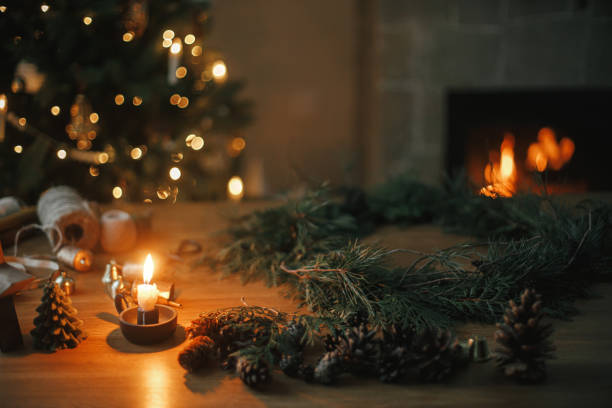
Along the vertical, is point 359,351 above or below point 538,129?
below

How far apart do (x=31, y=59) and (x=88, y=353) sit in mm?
948

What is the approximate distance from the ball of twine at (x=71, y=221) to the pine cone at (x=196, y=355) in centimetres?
48

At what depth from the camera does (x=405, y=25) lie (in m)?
2.17

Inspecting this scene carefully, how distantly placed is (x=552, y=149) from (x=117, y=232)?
2.16 meters

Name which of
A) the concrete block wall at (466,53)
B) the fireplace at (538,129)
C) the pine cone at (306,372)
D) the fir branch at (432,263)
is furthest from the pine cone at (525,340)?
the fireplace at (538,129)

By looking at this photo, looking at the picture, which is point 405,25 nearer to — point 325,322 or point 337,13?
point 337,13

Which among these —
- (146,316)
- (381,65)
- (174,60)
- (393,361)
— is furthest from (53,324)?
(381,65)

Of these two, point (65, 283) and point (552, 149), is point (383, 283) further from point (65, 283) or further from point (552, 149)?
point (552, 149)

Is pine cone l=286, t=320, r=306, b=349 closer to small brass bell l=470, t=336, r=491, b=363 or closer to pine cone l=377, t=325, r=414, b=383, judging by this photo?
pine cone l=377, t=325, r=414, b=383

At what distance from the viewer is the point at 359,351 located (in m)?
0.54

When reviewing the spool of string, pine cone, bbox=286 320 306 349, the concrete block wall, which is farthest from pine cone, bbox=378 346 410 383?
the concrete block wall

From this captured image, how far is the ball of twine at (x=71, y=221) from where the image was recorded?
0.90m

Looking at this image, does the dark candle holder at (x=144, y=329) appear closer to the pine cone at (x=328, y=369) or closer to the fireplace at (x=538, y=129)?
the pine cone at (x=328, y=369)

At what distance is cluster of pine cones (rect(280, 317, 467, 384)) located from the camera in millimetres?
534
